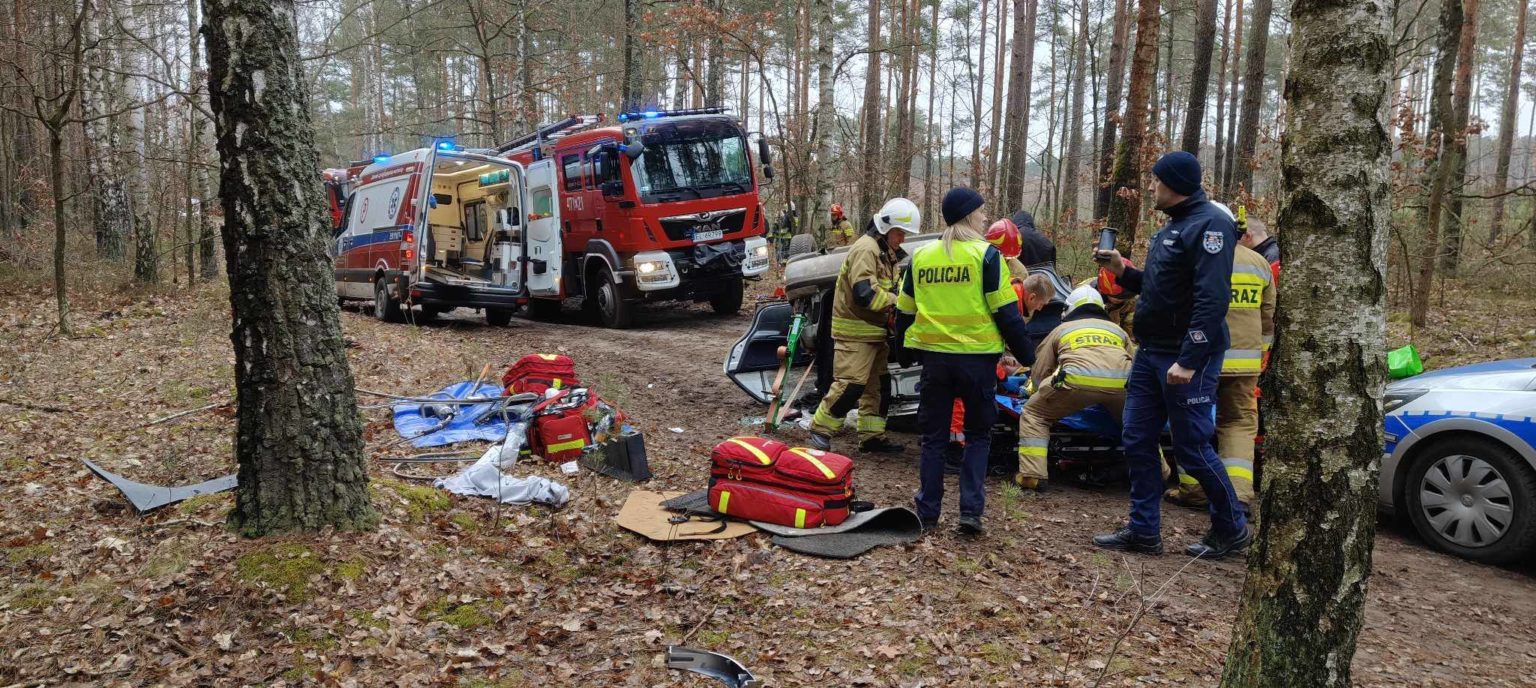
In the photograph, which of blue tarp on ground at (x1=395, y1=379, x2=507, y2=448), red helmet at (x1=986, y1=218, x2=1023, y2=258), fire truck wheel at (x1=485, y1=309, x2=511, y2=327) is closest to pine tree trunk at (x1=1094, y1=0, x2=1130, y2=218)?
red helmet at (x1=986, y1=218, x2=1023, y2=258)

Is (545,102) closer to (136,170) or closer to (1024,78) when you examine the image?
(1024,78)

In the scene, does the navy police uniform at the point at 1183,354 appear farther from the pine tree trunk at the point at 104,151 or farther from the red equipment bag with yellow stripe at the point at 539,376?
the pine tree trunk at the point at 104,151

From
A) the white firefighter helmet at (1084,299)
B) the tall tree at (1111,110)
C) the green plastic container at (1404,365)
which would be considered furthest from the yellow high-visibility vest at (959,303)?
the tall tree at (1111,110)

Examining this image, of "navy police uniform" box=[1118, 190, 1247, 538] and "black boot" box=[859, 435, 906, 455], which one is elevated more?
"navy police uniform" box=[1118, 190, 1247, 538]

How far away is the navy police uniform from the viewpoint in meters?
4.10

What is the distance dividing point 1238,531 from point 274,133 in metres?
4.78

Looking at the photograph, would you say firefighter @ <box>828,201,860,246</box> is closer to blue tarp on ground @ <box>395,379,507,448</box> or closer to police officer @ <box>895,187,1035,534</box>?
blue tarp on ground @ <box>395,379,507,448</box>

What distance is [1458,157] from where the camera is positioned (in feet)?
33.4

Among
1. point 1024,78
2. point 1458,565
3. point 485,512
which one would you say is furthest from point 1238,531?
point 1024,78

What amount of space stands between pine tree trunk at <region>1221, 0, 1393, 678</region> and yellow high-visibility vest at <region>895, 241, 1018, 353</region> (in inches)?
87.6

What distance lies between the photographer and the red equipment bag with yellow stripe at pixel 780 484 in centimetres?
465

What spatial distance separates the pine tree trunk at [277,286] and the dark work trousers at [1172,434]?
3.77 m

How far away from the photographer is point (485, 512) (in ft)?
16.2

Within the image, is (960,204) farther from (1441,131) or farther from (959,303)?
(1441,131)
